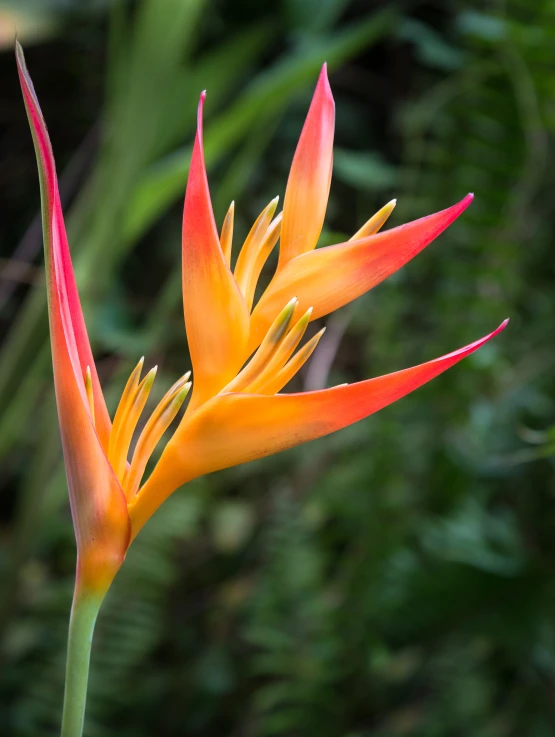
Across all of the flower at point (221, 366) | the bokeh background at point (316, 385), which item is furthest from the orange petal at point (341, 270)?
the bokeh background at point (316, 385)

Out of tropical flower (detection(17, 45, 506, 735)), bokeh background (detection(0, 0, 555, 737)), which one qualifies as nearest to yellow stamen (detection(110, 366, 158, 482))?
tropical flower (detection(17, 45, 506, 735))

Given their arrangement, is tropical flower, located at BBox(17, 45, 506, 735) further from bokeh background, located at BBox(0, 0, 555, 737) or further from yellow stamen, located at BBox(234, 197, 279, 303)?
bokeh background, located at BBox(0, 0, 555, 737)

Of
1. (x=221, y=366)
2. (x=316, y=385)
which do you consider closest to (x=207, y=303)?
(x=221, y=366)

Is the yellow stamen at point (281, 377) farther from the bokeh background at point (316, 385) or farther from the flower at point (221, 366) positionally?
the bokeh background at point (316, 385)

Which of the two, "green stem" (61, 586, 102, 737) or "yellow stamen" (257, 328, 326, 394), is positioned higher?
"yellow stamen" (257, 328, 326, 394)

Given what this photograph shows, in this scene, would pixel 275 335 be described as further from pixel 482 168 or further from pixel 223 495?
pixel 223 495

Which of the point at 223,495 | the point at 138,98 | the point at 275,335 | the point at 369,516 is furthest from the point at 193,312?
the point at 223,495
